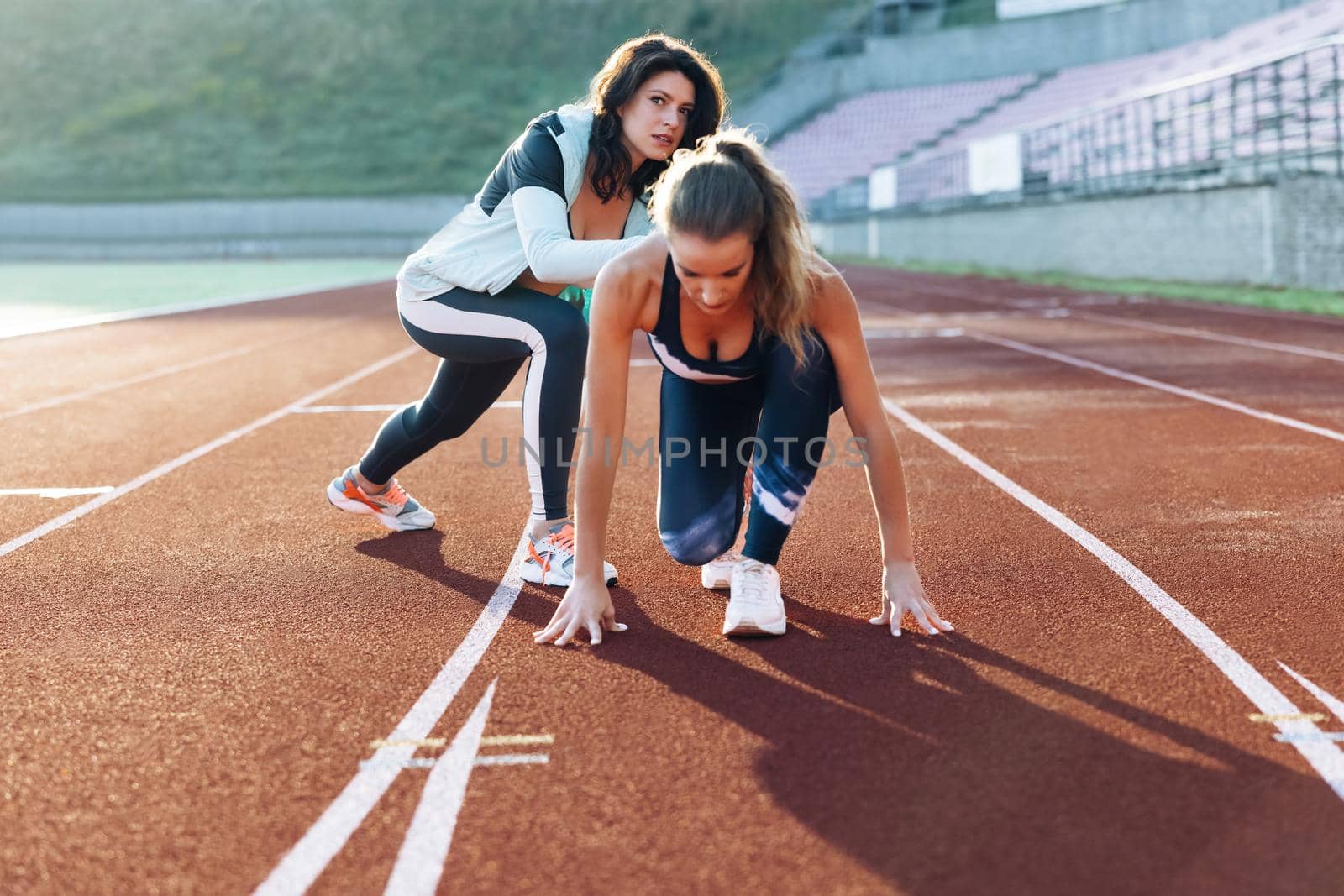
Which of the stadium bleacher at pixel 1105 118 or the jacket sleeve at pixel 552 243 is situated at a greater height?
the stadium bleacher at pixel 1105 118

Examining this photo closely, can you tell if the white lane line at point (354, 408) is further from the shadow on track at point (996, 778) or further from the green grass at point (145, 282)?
the green grass at point (145, 282)

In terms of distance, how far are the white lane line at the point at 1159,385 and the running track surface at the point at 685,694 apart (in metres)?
0.43

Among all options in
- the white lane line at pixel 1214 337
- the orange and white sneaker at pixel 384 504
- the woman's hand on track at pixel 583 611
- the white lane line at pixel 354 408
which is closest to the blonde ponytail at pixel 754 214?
the woman's hand on track at pixel 583 611

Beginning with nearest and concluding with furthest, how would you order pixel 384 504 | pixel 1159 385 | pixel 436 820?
1. pixel 436 820
2. pixel 384 504
3. pixel 1159 385

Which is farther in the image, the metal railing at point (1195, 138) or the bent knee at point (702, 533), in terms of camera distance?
the metal railing at point (1195, 138)

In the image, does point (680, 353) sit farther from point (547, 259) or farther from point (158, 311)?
point (158, 311)

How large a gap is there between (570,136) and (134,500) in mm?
3150

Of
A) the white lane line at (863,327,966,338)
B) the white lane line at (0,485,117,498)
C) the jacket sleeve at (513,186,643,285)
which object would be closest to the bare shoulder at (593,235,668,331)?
the jacket sleeve at (513,186,643,285)

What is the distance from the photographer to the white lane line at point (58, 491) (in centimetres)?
606

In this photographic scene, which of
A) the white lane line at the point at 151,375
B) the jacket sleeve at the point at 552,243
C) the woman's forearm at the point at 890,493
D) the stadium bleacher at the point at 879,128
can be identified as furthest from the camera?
the stadium bleacher at the point at 879,128

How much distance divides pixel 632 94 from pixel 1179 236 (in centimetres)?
1728

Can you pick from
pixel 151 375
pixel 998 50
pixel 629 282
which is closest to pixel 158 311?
pixel 151 375

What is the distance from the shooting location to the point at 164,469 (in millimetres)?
6773

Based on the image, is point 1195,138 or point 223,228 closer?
point 1195,138
